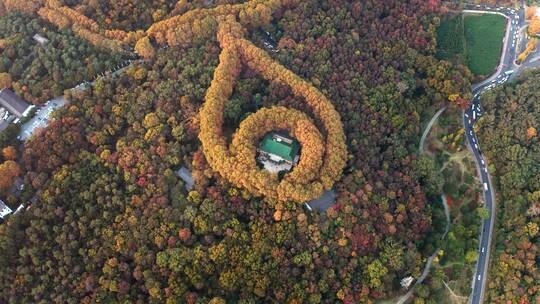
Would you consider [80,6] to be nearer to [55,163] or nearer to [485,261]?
[55,163]

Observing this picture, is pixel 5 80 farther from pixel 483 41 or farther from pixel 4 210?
pixel 483 41

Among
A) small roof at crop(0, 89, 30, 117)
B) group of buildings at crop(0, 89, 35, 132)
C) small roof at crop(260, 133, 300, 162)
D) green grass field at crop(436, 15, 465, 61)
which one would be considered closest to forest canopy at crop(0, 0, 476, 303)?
small roof at crop(0, 89, 30, 117)

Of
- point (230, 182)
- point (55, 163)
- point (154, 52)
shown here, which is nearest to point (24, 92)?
point (55, 163)

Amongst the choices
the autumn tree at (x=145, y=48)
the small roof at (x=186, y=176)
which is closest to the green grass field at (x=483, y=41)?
the small roof at (x=186, y=176)

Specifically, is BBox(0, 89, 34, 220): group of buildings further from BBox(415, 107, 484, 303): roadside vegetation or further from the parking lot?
BBox(415, 107, 484, 303): roadside vegetation

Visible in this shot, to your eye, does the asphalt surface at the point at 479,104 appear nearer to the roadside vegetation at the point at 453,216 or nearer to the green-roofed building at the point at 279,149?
the roadside vegetation at the point at 453,216

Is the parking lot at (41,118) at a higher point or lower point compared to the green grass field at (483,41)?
lower
